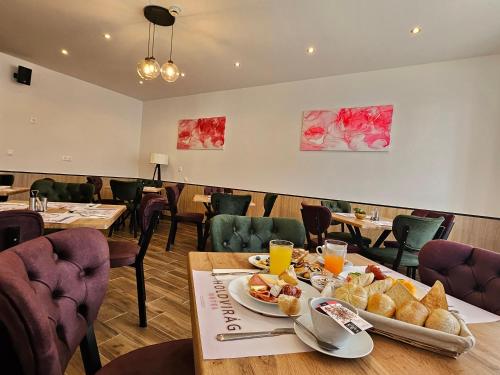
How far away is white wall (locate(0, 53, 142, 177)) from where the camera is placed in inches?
196

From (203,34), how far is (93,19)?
4.71ft

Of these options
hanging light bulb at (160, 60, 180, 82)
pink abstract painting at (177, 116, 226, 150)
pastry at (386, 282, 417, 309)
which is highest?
hanging light bulb at (160, 60, 180, 82)

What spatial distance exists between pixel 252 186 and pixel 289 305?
489cm

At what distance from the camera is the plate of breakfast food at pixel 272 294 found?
690 mm

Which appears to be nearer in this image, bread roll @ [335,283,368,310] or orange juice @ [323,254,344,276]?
bread roll @ [335,283,368,310]

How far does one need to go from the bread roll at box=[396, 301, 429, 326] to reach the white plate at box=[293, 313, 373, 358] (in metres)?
0.10

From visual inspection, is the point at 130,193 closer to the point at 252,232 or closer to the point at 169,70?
the point at 169,70

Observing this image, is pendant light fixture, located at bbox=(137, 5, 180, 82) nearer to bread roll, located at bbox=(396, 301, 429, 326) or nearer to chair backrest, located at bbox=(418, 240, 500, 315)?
chair backrest, located at bbox=(418, 240, 500, 315)

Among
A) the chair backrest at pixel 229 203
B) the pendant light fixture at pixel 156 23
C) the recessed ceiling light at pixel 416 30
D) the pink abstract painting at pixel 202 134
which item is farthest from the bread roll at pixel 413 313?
the pink abstract painting at pixel 202 134

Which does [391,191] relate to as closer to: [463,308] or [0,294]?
[463,308]

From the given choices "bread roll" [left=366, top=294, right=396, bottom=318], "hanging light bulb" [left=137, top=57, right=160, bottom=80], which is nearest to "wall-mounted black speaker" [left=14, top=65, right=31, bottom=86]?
"hanging light bulb" [left=137, top=57, right=160, bottom=80]

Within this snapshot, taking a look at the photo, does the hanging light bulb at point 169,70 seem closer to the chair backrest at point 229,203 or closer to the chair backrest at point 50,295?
the chair backrest at point 229,203

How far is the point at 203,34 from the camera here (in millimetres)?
3629

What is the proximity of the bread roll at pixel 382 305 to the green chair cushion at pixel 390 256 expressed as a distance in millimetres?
2098
